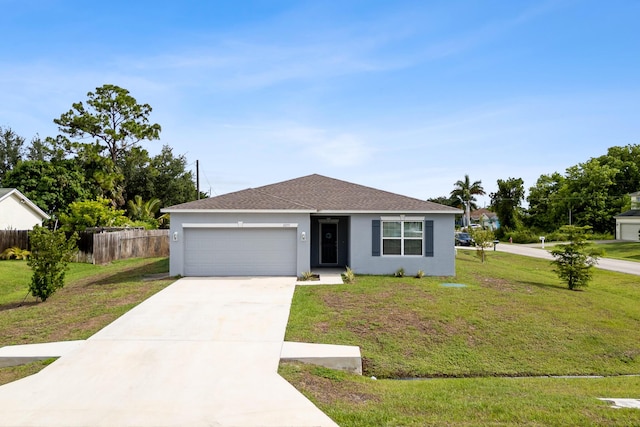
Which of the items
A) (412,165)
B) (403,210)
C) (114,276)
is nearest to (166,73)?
(114,276)

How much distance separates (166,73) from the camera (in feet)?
57.8

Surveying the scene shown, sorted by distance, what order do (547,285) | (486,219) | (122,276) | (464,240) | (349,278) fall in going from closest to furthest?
(349,278) < (547,285) < (122,276) < (464,240) < (486,219)

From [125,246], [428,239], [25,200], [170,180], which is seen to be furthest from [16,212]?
[428,239]

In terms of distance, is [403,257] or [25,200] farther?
[25,200]

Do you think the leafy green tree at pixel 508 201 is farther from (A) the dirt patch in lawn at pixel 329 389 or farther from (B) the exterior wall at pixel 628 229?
(A) the dirt patch in lawn at pixel 329 389

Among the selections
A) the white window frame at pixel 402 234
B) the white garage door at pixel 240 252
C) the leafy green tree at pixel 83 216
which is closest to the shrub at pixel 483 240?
the white window frame at pixel 402 234

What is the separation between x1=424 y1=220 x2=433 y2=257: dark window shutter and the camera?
15.8 meters

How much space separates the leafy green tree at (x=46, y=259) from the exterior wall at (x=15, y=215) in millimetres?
16905

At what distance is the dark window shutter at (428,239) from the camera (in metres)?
15.8

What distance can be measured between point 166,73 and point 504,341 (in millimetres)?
16437

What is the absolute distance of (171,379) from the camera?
20.6ft

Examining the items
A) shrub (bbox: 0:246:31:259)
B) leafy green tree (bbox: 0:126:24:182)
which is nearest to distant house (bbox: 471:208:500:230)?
shrub (bbox: 0:246:31:259)

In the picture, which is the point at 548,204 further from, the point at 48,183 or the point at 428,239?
the point at 48,183

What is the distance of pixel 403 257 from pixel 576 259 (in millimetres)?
6116
